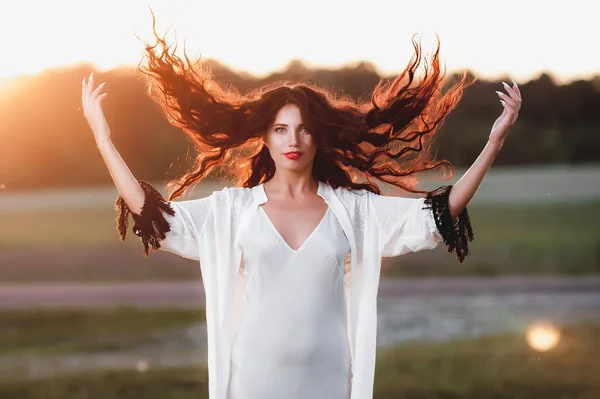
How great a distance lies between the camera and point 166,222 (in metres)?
2.68

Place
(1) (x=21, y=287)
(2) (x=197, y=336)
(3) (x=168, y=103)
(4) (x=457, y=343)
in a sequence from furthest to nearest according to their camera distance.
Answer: (1) (x=21, y=287) < (2) (x=197, y=336) < (4) (x=457, y=343) < (3) (x=168, y=103)

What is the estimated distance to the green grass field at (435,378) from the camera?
6172mm

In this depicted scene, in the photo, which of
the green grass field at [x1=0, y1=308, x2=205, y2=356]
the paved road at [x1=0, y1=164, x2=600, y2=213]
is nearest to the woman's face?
the green grass field at [x1=0, y1=308, x2=205, y2=356]

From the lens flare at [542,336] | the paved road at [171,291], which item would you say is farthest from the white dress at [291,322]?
the paved road at [171,291]

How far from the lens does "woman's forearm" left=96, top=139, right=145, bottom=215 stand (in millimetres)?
2643

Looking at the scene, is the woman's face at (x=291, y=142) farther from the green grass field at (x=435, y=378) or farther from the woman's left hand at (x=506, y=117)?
the green grass field at (x=435, y=378)

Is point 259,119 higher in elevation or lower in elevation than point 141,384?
higher

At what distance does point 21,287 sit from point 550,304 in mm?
6345

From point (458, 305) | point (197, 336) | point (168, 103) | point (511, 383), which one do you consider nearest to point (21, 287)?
point (197, 336)

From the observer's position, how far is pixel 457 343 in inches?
304

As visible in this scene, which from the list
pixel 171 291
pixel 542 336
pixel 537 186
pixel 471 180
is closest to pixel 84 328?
pixel 171 291

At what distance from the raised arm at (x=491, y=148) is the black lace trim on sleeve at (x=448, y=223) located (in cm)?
2

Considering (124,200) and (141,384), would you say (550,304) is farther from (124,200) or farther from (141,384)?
(124,200)

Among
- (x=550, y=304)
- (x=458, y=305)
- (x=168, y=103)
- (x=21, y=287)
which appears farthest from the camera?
(x=21, y=287)
